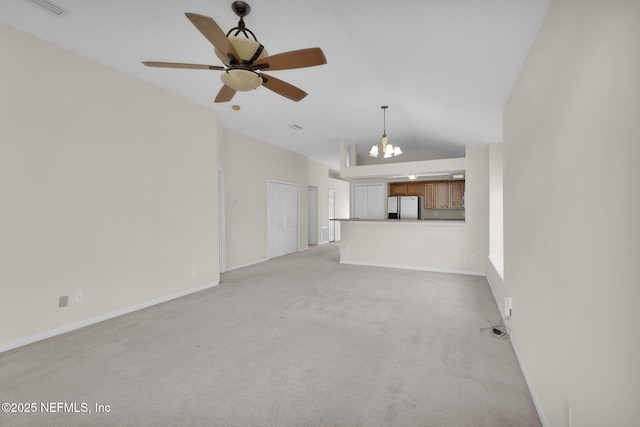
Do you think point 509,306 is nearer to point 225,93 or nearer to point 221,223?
point 225,93

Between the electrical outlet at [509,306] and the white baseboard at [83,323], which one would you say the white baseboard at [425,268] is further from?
the white baseboard at [83,323]

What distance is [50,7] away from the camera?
7.29 ft

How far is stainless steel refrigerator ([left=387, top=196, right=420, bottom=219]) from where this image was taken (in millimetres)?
7414

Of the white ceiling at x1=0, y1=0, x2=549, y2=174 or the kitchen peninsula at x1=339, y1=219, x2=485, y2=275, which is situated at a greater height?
the white ceiling at x1=0, y1=0, x2=549, y2=174

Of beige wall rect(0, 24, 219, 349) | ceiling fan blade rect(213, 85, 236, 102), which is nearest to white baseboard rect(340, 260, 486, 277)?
beige wall rect(0, 24, 219, 349)

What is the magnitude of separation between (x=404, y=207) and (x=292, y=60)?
20.2ft

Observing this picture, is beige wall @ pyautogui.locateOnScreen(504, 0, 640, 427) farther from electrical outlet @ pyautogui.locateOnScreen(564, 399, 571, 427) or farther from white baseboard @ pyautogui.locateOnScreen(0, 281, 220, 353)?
white baseboard @ pyautogui.locateOnScreen(0, 281, 220, 353)

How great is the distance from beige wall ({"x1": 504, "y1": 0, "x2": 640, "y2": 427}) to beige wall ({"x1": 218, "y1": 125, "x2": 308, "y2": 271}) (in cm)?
476

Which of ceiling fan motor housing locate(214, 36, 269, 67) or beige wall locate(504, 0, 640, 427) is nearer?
beige wall locate(504, 0, 640, 427)

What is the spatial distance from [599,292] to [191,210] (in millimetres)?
4308

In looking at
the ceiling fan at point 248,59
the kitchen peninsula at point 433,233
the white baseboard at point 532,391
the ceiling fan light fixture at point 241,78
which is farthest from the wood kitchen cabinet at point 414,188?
the ceiling fan light fixture at point 241,78

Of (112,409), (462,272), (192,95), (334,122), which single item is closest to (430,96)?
(334,122)

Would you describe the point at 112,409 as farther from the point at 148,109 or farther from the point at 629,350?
the point at 148,109

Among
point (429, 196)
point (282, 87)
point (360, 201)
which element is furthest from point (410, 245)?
point (282, 87)
